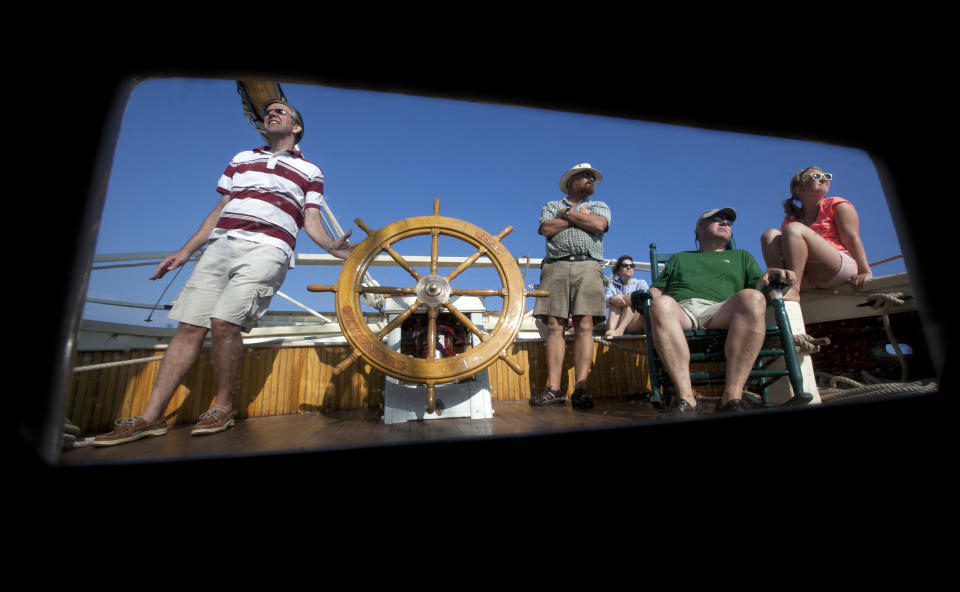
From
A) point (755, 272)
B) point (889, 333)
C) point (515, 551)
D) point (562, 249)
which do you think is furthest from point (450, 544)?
point (889, 333)

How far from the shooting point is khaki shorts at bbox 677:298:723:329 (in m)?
1.61

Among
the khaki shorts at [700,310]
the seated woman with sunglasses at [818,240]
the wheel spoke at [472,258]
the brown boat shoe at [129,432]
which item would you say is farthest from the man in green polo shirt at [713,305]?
the brown boat shoe at [129,432]

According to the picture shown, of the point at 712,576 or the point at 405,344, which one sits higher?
the point at 405,344

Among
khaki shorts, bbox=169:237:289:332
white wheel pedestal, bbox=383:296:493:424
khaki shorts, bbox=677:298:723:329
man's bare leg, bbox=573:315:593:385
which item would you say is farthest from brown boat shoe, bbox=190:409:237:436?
khaki shorts, bbox=677:298:723:329

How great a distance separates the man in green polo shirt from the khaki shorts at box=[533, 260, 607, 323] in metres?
0.26

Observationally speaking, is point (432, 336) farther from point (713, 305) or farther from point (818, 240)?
point (818, 240)

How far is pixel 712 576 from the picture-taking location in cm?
32

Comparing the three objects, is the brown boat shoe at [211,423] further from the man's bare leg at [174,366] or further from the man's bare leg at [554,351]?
the man's bare leg at [554,351]

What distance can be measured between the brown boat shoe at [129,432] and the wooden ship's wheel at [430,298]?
0.56 metres

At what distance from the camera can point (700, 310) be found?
5.42 ft

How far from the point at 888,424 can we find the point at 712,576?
40 cm

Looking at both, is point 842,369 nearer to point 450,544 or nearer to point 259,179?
point 450,544

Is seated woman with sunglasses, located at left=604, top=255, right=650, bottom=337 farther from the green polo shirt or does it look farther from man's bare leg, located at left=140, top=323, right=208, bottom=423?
man's bare leg, located at left=140, top=323, right=208, bottom=423

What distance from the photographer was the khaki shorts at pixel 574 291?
1.76 metres
